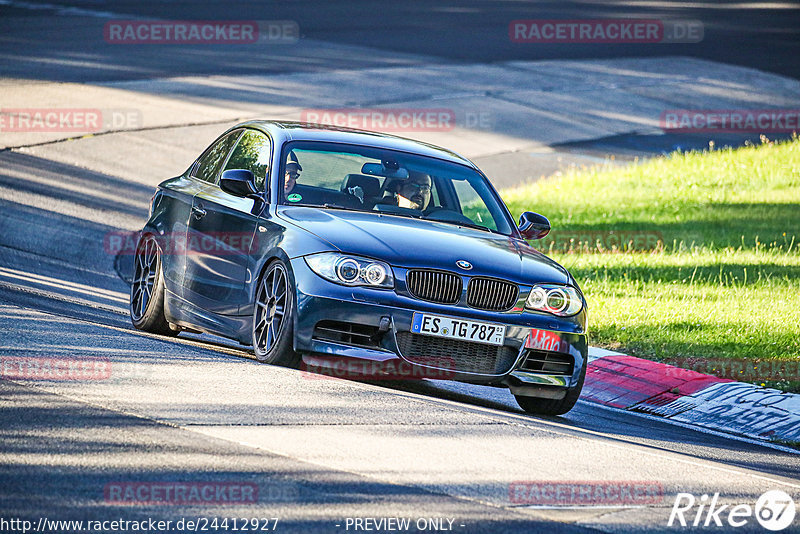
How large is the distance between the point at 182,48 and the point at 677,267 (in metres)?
19.0

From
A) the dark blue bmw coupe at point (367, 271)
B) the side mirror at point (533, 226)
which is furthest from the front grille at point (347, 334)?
the side mirror at point (533, 226)

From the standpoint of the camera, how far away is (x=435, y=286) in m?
8.01

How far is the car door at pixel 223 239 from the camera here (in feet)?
29.0

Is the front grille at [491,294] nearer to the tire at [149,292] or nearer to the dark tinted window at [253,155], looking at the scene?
the dark tinted window at [253,155]

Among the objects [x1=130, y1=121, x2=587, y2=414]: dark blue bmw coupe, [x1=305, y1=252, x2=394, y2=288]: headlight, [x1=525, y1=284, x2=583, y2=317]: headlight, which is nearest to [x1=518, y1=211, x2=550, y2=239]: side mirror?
[x1=130, y1=121, x2=587, y2=414]: dark blue bmw coupe

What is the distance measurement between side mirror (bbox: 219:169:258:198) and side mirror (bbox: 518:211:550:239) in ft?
6.72

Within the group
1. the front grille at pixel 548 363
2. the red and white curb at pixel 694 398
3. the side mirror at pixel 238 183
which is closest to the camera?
the front grille at pixel 548 363

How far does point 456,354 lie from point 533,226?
1947 millimetres

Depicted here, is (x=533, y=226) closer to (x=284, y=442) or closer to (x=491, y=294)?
→ (x=491, y=294)

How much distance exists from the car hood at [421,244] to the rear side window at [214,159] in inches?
58.1

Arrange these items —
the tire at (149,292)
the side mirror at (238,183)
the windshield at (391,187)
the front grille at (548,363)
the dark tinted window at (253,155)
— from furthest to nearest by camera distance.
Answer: the tire at (149,292) → the dark tinted window at (253,155) → the windshield at (391,187) → the side mirror at (238,183) → the front grille at (548,363)

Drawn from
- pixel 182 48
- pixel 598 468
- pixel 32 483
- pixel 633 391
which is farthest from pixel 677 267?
pixel 182 48

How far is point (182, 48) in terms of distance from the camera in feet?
101

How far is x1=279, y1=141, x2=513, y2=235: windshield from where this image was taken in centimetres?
902
